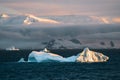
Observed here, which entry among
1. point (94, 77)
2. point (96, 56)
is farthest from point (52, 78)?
point (96, 56)

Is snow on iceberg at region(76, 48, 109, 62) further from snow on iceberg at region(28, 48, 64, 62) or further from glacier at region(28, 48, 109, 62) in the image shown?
snow on iceberg at region(28, 48, 64, 62)

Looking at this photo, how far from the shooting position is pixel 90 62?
139 meters

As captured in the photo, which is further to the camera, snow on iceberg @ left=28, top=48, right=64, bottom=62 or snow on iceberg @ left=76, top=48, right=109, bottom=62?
snow on iceberg @ left=28, top=48, right=64, bottom=62

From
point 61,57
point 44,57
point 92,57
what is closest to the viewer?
point 44,57

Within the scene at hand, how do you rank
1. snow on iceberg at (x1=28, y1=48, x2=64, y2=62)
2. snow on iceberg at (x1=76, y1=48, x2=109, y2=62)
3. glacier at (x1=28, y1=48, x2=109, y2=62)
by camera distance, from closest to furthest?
snow on iceberg at (x1=76, y1=48, x2=109, y2=62)
glacier at (x1=28, y1=48, x2=109, y2=62)
snow on iceberg at (x1=28, y1=48, x2=64, y2=62)

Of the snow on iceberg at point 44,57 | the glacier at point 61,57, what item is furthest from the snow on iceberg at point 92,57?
the snow on iceberg at point 44,57

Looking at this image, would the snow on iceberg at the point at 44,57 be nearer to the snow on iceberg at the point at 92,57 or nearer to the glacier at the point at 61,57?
the glacier at the point at 61,57

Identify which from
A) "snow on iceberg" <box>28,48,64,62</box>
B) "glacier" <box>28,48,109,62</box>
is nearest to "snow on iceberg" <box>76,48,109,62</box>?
"glacier" <box>28,48,109,62</box>

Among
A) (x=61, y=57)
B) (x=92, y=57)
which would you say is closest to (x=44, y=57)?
(x=61, y=57)

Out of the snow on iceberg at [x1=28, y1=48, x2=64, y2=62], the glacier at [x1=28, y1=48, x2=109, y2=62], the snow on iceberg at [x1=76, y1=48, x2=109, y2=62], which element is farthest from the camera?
the snow on iceberg at [x1=28, y1=48, x2=64, y2=62]

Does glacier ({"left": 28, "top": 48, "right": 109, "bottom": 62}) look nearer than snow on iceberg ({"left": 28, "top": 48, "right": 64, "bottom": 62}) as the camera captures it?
Yes

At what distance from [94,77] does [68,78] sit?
16.4 ft

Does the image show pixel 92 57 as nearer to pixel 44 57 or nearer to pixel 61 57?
pixel 61 57

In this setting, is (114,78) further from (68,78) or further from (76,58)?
(76,58)
